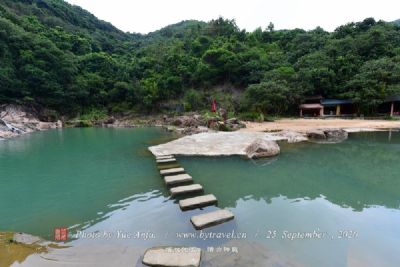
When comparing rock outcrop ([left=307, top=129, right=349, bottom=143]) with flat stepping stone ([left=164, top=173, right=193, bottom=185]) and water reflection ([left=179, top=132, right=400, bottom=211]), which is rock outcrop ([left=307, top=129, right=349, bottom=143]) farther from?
flat stepping stone ([left=164, top=173, right=193, bottom=185])

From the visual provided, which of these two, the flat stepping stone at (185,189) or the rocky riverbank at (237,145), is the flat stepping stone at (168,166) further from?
the flat stepping stone at (185,189)

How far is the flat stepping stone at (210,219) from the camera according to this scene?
11.7ft

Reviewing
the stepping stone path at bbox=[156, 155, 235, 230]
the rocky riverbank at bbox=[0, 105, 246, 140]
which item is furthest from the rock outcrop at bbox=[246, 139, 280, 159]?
the rocky riverbank at bbox=[0, 105, 246, 140]

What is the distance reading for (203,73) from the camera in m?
33.8

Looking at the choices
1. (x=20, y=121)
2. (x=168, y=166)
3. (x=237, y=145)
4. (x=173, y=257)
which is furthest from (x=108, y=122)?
(x=173, y=257)

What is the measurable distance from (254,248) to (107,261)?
1880 mm

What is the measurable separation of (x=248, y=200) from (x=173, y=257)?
91.4 inches

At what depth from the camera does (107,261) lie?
283 centimetres

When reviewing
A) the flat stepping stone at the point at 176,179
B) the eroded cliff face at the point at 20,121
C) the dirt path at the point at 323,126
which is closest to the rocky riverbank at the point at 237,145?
the dirt path at the point at 323,126

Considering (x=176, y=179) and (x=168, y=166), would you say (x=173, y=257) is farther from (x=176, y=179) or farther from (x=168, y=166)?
(x=168, y=166)

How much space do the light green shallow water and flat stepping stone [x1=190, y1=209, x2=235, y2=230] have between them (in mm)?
100

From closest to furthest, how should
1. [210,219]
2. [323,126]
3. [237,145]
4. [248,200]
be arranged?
1. [210,219]
2. [248,200]
3. [237,145]
4. [323,126]

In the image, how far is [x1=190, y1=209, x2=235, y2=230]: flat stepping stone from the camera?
3572 millimetres

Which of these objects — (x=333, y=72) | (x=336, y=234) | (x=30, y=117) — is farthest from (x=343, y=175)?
(x=30, y=117)
